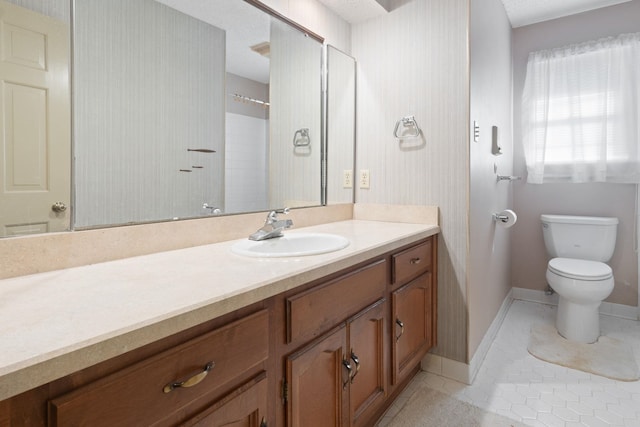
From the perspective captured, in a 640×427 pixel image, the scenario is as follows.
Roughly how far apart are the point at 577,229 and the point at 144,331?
3.02 m

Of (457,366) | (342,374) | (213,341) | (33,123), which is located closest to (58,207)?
(33,123)

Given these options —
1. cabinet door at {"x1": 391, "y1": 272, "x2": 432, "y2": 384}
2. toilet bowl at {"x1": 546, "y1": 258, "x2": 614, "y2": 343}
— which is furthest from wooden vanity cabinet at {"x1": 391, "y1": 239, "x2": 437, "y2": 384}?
toilet bowl at {"x1": 546, "y1": 258, "x2": 614, "y2": 343}

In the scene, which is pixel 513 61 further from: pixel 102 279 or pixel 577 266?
pixel 102 279

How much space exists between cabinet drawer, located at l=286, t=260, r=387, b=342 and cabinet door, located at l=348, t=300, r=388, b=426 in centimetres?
6

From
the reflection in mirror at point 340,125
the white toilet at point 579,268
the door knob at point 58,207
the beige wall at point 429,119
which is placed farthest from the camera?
the white toilet at point 579,268

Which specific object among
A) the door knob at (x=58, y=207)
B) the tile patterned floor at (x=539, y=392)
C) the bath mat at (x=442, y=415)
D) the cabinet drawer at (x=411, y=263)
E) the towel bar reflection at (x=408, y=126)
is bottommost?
the bath mat at (x=442, y=415)

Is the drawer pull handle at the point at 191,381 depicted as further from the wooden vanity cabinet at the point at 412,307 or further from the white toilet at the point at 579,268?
the white toilet at the point at 579,268

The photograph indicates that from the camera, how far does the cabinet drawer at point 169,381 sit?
1.81 ft

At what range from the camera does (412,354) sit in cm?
168

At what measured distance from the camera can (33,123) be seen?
935 millimetres

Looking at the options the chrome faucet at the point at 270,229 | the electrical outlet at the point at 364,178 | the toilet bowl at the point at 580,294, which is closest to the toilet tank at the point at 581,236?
the toilet bowl at the point at 580,294

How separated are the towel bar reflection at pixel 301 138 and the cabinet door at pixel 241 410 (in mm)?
1297

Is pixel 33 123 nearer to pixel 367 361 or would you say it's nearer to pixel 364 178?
pixel 367 361

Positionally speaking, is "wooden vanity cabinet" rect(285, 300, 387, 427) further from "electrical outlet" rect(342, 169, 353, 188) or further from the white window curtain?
the white window curtain
